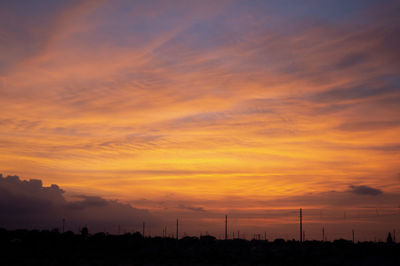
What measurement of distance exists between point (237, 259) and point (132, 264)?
16.6 m

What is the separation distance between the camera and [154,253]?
73000mm

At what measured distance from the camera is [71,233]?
318 ft

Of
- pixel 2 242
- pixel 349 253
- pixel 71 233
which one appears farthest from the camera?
pixel 71 233

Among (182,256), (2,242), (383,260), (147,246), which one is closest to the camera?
(383,260)

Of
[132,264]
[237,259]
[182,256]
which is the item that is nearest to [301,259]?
[237,259]

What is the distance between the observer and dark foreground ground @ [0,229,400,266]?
202 ft

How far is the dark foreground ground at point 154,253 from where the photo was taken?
61.6 meters

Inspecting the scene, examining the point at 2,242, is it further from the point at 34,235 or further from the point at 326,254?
the point at 326,254

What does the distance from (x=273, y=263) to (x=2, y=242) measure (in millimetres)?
47066

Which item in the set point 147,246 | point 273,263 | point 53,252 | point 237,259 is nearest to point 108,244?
point 147,246

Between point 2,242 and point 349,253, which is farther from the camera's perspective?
point 2,242

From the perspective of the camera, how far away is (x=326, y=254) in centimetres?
6625

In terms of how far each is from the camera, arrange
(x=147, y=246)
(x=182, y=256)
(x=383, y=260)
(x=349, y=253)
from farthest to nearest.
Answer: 1. (x=147, y=246)
2. (x=182, y=256)
3. (x=349, y=253)
4. (x=383, y=260)

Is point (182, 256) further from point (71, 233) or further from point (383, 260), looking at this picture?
point (71, 233)
